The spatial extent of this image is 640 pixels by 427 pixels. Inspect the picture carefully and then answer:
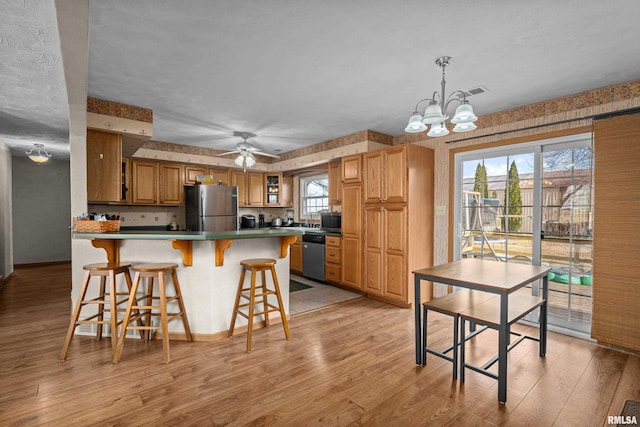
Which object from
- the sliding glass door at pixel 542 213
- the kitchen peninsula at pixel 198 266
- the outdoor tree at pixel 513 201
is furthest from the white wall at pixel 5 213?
the outdoor tree at pixel 513 201

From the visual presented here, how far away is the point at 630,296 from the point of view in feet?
8.75

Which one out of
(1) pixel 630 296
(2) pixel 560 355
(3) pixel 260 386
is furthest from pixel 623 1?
(3) pixel 260 386

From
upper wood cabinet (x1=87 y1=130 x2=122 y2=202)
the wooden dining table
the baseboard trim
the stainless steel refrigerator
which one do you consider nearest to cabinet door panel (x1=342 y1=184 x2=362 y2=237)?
the wooden dining table

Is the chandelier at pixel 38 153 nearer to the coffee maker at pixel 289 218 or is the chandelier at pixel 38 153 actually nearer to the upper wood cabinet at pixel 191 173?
the upper wood cabinet at pixel 191 173

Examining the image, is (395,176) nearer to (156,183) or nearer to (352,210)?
(352,210)

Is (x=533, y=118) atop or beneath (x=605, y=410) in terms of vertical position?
atop

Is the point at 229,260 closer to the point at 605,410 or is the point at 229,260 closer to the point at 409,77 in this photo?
the point at 409,77

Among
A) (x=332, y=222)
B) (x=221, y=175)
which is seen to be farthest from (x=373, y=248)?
(x=221, y=175)

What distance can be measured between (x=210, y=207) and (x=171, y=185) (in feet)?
2.97

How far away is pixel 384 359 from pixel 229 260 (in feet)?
5.50

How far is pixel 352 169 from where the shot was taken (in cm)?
455

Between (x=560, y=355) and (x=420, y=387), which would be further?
(x=560, y=355)

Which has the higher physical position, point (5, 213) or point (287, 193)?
point (287, 193)

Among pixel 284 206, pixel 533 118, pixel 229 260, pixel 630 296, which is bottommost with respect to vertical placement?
pixel 630 296
